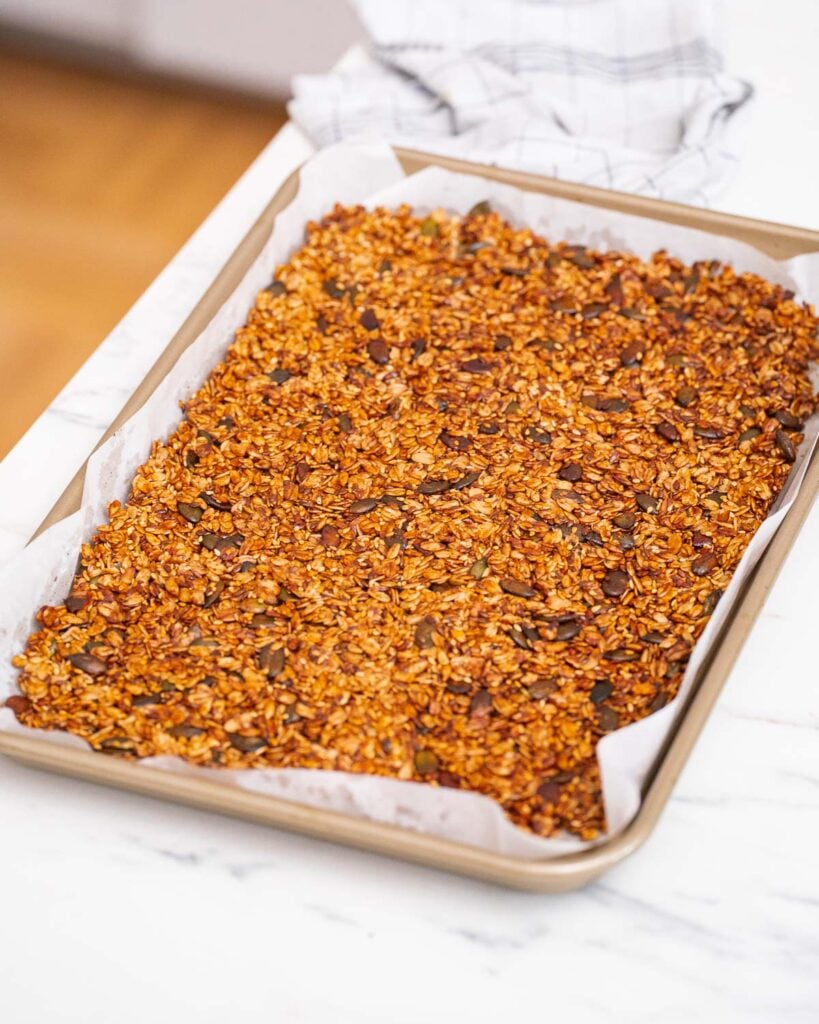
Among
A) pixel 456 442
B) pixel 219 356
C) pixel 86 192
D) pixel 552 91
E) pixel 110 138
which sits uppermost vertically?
pixel 110 138

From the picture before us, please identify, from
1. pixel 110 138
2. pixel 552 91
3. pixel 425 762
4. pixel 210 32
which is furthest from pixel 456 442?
pixel 210 32

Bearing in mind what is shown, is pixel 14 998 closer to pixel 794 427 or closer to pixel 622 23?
pixel 794 427

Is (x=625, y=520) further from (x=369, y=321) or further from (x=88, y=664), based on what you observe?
(x=88, y=664)

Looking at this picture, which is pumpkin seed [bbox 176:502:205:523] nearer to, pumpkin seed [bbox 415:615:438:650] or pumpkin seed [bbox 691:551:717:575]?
pumpkin seed [bbox 415:615:438:650]

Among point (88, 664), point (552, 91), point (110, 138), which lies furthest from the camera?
point (110, 138)

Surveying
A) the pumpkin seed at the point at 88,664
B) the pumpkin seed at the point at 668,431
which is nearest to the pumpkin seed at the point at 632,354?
the pumpkin seed at the point at 668,431
